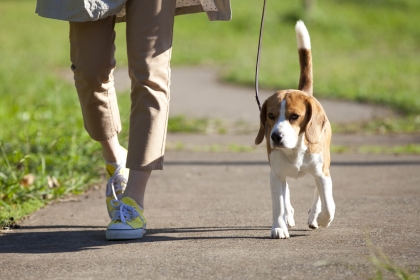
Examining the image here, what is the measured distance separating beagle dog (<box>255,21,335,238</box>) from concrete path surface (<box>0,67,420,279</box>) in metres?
0.15

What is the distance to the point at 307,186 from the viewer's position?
5043mm

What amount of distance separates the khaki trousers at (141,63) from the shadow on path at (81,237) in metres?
0.36

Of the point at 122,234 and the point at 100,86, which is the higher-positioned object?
the point at 100,86

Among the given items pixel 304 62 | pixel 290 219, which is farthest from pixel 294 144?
pixel 304 62

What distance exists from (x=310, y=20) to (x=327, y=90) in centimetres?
1440

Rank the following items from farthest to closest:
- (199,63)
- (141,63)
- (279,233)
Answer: (199,63) < (141,63) < (279,233)

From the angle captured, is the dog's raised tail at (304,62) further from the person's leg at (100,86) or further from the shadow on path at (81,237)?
the person's leg at (100,86)

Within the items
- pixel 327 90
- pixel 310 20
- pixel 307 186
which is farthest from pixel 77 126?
pixel 310 20

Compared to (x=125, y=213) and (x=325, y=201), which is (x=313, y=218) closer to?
(x=325, y=201)

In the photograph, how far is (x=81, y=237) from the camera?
3.60m

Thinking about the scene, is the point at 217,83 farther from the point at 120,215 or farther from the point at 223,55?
the point at 120,215

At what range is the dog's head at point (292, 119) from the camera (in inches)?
130

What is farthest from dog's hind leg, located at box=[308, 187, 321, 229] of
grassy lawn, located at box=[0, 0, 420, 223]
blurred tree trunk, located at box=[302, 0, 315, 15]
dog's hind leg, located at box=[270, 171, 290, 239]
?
blurred tree trunk, located at box=[302, 0, 315, 15]

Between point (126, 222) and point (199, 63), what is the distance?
46.4ft
